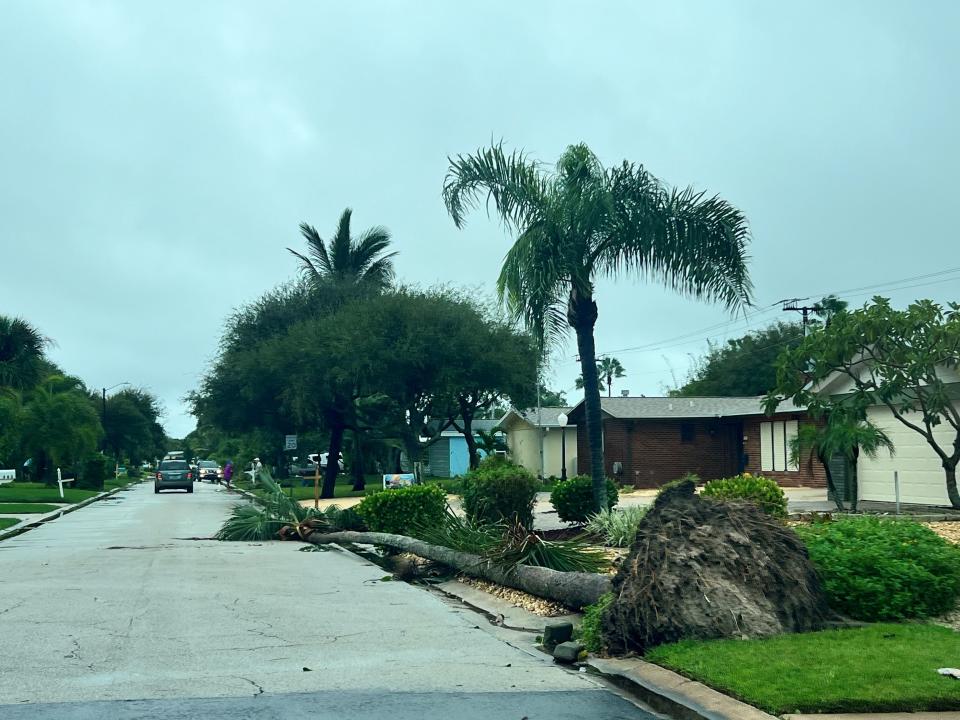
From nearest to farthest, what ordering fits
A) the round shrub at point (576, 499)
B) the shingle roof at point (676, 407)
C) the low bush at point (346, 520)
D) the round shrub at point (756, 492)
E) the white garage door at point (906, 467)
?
the round shrub at point (756, 492) → the round shrub at point (576, 499) → the low bush at point (346, 520) → the white garage door at point (906, 467) → the shingle roof at point (676, 407)

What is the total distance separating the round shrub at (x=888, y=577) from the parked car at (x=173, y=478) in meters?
50.6

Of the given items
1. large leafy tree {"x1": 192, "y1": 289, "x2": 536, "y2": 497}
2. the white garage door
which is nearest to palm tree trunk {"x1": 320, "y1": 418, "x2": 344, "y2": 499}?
large leafy tree {"x1": 192, "y1": 289, "x2": 536, "y2": 497}

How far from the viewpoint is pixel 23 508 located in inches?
1305

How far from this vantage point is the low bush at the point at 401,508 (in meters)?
19.0

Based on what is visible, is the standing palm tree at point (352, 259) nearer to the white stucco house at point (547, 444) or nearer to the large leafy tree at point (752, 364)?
the white stucco house at point (547, 444)

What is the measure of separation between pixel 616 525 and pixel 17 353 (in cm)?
3444

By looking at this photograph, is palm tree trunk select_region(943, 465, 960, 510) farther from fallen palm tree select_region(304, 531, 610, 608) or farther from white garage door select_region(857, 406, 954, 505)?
fallen palm tree select_region(304, 531, 610, 608)

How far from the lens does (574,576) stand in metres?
11.0

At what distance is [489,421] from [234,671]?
65.8 meters

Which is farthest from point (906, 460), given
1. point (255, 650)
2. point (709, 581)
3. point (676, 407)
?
point (255, 650)

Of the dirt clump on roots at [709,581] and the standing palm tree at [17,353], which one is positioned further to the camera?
the standing palm tree at [17,353]

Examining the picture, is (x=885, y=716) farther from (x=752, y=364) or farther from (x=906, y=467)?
(x=752, y=364)

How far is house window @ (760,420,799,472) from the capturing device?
4044 cm

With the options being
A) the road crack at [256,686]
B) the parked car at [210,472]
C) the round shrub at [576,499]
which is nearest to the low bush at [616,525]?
the round shrub at [576,499]
